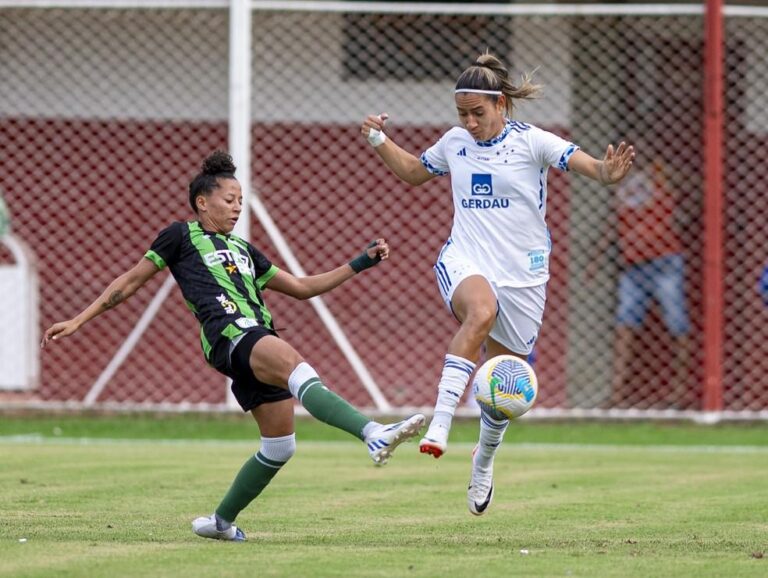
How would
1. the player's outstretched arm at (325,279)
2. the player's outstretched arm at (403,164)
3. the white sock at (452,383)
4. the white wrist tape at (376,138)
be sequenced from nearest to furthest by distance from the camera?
the white sock at (452,383)
the player's outstretched arm at (325,279)
the white wrist tape at (376,138)
the player's outstretched arm at (403,164)

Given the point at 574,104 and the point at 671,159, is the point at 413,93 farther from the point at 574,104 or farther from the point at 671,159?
the point at 671,159

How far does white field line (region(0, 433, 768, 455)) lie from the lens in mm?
12117

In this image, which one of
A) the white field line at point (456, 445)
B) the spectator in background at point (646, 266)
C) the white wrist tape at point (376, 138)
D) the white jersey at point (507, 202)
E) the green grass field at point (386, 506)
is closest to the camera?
the green grass field at point (386, 506)

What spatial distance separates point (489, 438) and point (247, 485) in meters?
1.52

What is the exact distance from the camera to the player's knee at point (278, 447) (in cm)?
699

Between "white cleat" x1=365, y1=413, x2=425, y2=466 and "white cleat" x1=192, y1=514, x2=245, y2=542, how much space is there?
3.02 ft

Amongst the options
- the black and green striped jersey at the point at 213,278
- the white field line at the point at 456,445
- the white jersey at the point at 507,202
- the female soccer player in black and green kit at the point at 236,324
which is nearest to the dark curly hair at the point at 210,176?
the female soccer player in black and green kit at the point at 236,324

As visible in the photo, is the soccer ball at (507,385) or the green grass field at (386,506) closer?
the green grass field at (386,506)

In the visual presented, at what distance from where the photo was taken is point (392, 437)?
252 inches

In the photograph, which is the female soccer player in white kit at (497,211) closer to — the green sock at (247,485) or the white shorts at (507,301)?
the white shorts at (507,301)

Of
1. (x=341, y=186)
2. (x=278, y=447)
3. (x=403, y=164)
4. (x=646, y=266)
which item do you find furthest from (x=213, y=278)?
(x=646, y=266)

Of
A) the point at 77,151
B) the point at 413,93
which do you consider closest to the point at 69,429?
the point at 77,151

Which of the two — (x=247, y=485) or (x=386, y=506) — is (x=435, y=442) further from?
(x=386, y=506)

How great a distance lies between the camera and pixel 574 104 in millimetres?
15242
